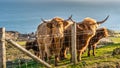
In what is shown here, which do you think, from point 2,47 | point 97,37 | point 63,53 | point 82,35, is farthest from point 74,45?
point 2,47

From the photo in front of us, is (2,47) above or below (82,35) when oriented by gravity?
below

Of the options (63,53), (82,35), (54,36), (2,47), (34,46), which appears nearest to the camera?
(2,47)

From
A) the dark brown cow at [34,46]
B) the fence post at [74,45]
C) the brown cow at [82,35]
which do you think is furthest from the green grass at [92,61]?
the dark brown cow at [34,46]

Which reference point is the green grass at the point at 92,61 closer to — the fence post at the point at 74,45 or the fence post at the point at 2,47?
the fence post at the point at 74,45

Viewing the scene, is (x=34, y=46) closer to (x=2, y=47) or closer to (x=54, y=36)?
(x=54, y=36)

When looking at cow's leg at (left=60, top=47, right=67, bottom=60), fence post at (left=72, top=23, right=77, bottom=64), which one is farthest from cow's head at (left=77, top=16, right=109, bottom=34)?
fence post at (left=72, top=23, right=77, bottom=64)

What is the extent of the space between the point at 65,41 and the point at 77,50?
0.69 meters

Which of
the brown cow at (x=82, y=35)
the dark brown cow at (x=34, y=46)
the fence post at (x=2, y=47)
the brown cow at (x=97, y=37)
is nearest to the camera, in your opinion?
the fence post at (x=2, y=47)

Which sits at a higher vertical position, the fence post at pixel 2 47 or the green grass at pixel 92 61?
the fence post at pixel 2 47

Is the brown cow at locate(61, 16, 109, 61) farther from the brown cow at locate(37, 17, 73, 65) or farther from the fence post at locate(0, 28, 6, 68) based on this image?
the fence post at locate(0, 28, 6, 68)

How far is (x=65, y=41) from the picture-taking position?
73.6ft

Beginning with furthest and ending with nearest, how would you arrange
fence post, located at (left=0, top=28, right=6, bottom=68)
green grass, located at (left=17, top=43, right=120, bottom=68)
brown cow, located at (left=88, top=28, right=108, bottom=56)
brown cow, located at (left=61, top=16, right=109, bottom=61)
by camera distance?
brown cow, located at (left=88, top=28, right=108, bottom=56) < brown cow, located at (left=61, top=16, right=109, bottom=61) < green grass, located at (left=17, top=43, right=120, bottom=68) < fence post, located at (left=0, top=28, right=6, bottom=68)

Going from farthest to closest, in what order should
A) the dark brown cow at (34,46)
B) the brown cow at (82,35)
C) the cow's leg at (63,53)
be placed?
the dark brown cow at (34,46) → the cow's leg at (63,53) → the brown cow at (82,35)

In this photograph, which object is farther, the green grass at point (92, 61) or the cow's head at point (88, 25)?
the cow's head at point (88, 25)
